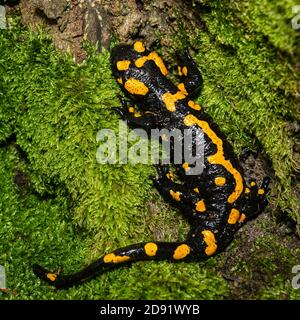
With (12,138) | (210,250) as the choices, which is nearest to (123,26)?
(12,138)

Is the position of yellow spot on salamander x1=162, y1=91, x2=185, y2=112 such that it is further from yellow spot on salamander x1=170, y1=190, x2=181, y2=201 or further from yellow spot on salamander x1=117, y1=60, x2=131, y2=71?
yellow spot on salamander x1=170, y1=190, x2=181, y2=201

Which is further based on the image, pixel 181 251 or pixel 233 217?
pixel 233 217

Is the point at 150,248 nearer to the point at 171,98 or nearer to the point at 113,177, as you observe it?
the point at 113,177

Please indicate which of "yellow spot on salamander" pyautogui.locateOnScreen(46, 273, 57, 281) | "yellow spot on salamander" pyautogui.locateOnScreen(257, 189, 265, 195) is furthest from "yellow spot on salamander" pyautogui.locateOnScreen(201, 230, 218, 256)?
"yellow spot on salamander" pyautogui.locateOnScreen(46, 273, 57, 281)

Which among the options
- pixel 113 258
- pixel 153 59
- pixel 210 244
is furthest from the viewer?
pixel 153 59

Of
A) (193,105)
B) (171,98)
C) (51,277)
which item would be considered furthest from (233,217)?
(51,277)

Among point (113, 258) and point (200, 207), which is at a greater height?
point (200, 207)

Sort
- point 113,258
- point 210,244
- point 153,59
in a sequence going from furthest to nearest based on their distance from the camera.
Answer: point 153,59 → point 210,244 → point 113,258
